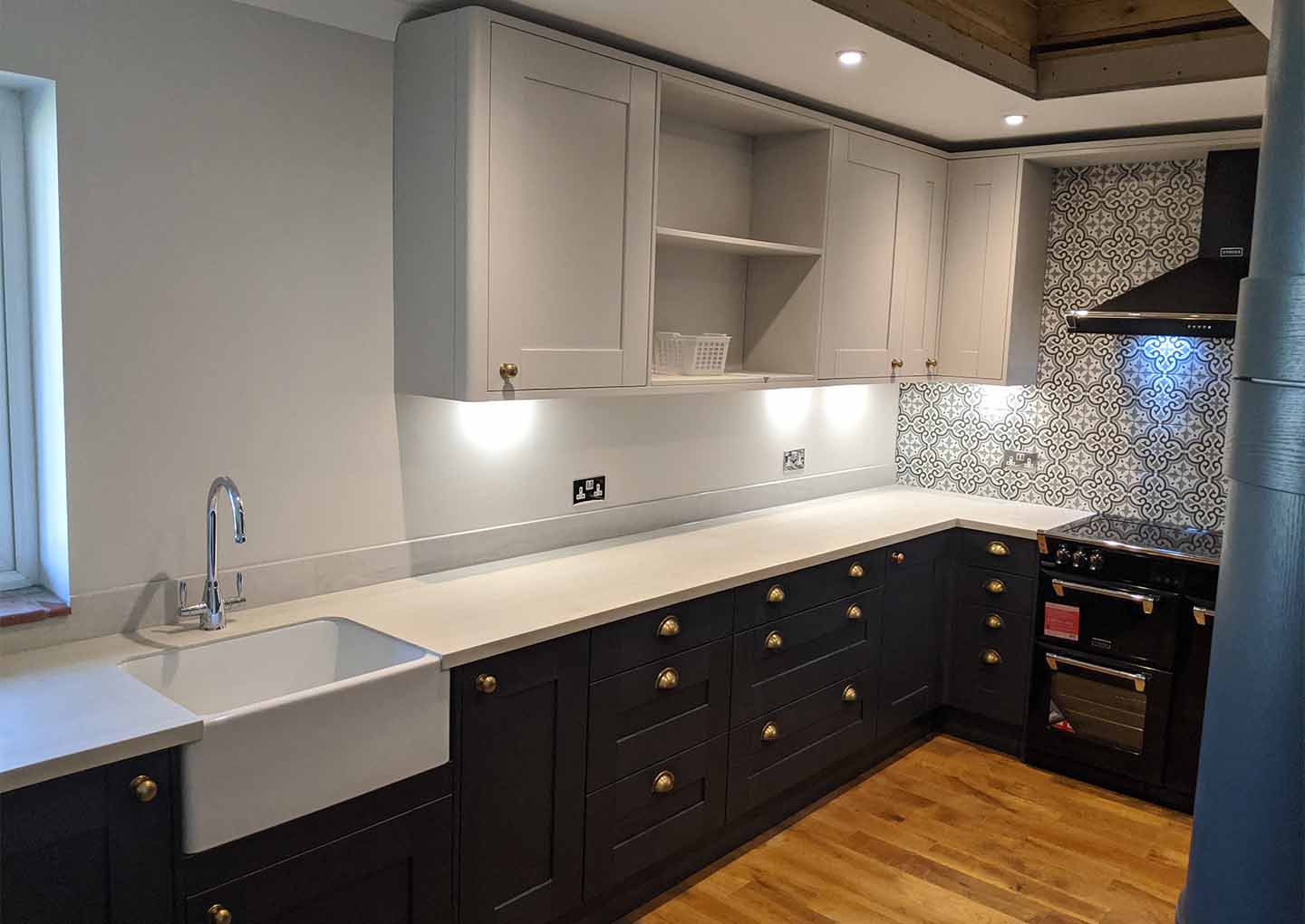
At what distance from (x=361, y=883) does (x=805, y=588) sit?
1.72m

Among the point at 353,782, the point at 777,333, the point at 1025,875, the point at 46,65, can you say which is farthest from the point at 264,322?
the point at 1025,875

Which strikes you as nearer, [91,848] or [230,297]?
[91,848]

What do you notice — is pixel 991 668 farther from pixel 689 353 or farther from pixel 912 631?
pixel 689 353

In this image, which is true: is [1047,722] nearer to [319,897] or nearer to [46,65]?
[319,897]

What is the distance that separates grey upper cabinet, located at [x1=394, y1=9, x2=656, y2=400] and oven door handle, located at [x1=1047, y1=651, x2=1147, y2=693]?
2.13m

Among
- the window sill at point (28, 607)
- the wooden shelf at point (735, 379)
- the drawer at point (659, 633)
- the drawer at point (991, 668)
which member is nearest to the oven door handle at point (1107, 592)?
the drawer at point (991, 668)

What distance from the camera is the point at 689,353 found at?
135 inches

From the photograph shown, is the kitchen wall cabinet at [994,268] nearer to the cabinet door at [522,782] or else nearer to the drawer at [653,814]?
the drawer at [653,814]

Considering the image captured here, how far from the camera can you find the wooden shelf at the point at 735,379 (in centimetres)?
326

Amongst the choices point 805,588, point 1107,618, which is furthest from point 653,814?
point 1107,618

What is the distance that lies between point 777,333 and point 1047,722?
1.82m

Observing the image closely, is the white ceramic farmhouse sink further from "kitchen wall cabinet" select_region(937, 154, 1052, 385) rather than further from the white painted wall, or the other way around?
"kitchen wall cabinet" select_region(937, 154, 1052, 385)

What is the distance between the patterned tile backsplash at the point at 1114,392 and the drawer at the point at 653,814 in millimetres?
2208

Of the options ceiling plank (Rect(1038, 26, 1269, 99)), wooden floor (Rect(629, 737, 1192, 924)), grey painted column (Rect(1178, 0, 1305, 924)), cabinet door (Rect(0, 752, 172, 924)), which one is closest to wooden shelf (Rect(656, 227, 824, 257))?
ceiling plank (Rect(1038, 26, 1269, 99))
